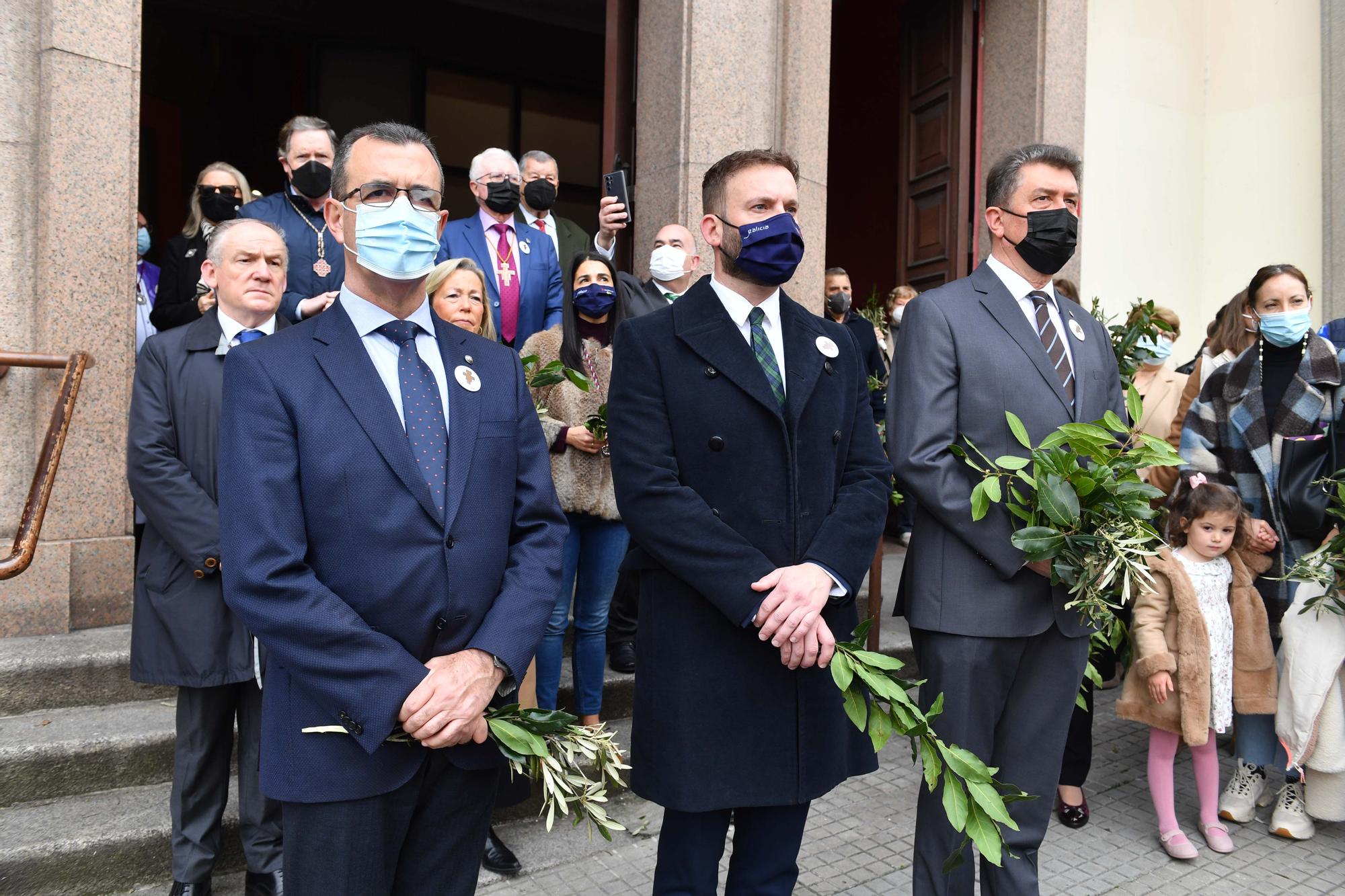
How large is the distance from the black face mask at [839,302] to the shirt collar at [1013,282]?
4.37 m

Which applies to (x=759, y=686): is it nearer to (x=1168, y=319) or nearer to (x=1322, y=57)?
(x=1168, y=319)

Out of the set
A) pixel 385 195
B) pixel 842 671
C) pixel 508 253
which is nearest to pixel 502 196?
pixel 508 253

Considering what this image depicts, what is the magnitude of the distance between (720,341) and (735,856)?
140cm

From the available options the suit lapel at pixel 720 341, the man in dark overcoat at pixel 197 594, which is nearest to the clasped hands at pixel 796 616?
the suit lapel at pixel 720 341

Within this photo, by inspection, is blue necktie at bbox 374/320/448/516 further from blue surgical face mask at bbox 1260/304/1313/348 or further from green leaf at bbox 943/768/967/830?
blue surgical face mask at bbox 1260/304/1313/348

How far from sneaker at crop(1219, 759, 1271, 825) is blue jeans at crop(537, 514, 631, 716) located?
2968 millimetres

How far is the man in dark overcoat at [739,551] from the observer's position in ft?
8.63

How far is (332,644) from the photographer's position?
2.01 meters

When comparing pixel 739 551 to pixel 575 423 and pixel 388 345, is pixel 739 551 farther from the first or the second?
pixel 575 423

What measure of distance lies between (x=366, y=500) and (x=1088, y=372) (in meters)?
2.32

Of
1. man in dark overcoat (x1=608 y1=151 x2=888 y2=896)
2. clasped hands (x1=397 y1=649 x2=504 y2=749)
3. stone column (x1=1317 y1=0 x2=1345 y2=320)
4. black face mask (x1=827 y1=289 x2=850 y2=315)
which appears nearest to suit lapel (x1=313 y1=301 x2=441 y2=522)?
clasped hands (x1=397 y1=649 x2=504 y2=749)

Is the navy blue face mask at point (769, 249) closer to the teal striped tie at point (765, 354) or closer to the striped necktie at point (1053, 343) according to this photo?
the teal striped tie at point (765, 354)

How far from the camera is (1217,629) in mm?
4590

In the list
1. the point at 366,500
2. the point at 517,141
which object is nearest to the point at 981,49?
the point at 517,141
